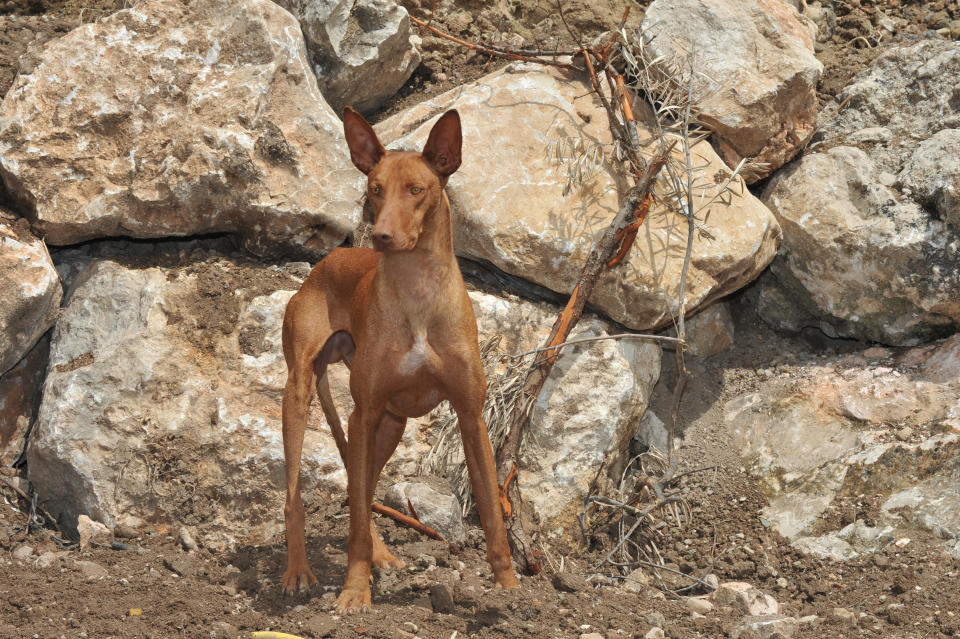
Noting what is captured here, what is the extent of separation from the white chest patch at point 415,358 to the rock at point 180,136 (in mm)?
2208

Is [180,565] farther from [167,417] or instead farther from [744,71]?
[744,71]

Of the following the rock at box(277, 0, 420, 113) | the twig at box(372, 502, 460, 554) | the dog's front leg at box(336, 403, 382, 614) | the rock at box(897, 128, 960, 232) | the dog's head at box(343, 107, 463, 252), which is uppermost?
the rock at box(277, 0, 420, 113)

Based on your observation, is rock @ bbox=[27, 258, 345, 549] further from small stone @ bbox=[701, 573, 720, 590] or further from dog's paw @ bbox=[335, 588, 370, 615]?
small stone @ bbox=[701, 573, 720, 590]

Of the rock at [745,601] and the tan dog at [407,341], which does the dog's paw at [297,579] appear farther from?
the rock at [745,601]

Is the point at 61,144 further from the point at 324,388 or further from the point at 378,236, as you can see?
the point at 378,236

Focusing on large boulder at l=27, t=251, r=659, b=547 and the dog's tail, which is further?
large boulder at l=27, t=251, r=659, b=547

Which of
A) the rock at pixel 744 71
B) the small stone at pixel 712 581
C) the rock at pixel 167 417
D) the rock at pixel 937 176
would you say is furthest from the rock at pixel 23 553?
the rock at pixel 937 176

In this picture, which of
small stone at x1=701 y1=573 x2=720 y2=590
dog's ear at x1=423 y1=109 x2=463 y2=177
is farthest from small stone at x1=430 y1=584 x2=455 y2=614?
dog's ear at x1=423 y1=109 x2=463 y2=177

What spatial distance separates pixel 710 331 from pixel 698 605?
2551 millimetres

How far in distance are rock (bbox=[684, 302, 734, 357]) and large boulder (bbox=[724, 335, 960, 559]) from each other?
0.50 m

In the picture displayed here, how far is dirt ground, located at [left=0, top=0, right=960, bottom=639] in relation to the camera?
4.44m

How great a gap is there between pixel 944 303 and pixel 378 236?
14.0 feet

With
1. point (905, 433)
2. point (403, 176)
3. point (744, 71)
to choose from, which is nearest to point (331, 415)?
point (403, 176)

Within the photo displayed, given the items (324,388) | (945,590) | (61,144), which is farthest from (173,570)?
(945,590)
